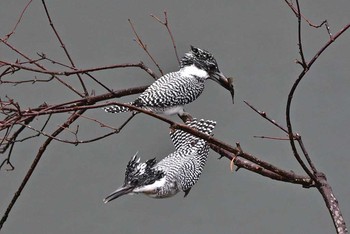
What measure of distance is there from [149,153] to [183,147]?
0.11m

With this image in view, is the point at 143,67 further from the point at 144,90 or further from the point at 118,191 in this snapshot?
the point at 118,191

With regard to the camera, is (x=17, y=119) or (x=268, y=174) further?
(x=268, y=174)

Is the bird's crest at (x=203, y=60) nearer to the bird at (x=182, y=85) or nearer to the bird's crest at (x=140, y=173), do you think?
the bird at (x=182, y=85)

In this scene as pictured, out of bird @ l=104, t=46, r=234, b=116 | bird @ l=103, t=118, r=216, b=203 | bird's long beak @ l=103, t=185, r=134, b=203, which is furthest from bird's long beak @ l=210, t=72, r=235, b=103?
bird's long beak @ l=103, t=185, r=134, b=203

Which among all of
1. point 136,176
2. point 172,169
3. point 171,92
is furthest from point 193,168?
point 136,176

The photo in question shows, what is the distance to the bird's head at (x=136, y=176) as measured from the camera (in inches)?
47.7

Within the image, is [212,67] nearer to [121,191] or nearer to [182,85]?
[182,85]

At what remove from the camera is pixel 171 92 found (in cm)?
146

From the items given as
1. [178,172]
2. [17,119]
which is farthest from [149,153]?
[17,119]

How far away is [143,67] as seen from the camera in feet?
5.25

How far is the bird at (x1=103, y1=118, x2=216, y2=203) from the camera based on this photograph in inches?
49.1

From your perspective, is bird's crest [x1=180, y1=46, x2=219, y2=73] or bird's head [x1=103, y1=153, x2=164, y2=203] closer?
bird's head [x1=103, y1=153, x2=164, y2=203]

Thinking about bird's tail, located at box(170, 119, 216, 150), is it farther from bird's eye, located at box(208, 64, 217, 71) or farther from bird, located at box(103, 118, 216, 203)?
bird's eye, located at box(208, 64, 217, 71)

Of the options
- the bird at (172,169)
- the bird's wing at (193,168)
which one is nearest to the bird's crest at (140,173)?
the bird at (172,169)
